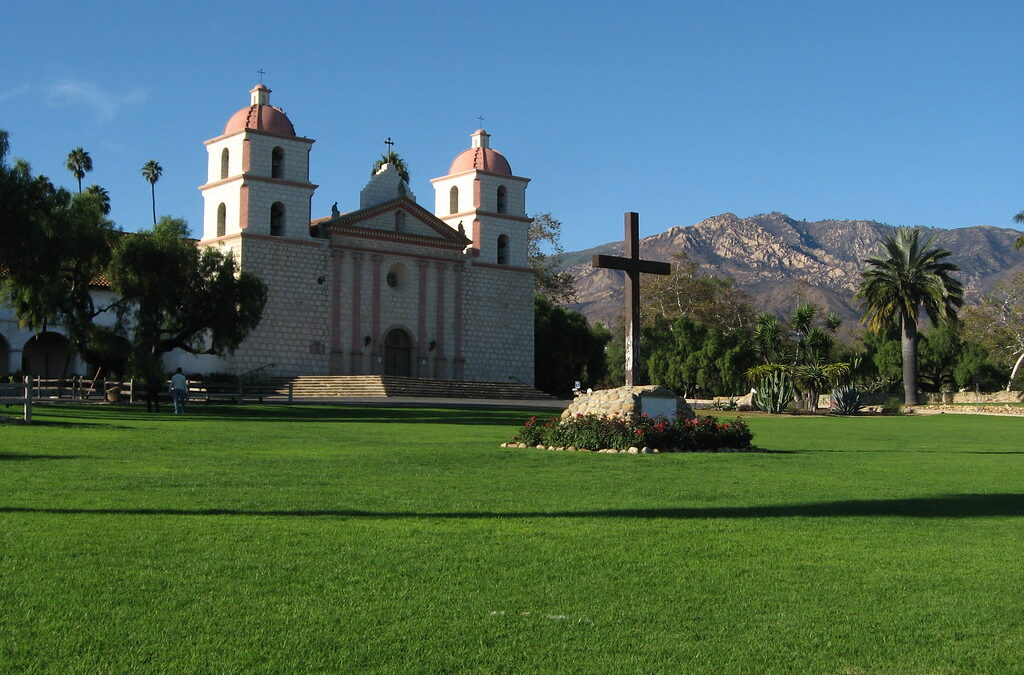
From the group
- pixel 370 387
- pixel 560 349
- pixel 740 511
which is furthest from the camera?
pixel 560 349

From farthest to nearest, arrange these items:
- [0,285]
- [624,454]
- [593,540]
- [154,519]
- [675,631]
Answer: [0,285] < [624,454] < [154,519] < [593,540] < [675,631]

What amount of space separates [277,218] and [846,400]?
25.0 m

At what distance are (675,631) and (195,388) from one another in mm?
33923

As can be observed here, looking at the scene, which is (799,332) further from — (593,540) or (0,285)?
(593,540)

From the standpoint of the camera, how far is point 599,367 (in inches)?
2485

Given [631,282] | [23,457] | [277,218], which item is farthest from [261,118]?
[23,457]

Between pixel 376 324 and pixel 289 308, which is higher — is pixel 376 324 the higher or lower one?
the lower one

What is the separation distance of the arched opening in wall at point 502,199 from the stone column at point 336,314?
9676 millimetres

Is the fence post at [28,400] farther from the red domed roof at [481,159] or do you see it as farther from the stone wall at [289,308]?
the red domed roof at [481,159]

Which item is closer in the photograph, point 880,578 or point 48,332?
point 880,578

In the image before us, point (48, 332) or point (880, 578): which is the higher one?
point (48, 332)

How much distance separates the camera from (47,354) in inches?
1977

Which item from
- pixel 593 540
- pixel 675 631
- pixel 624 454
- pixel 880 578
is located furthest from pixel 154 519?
pixel 624 454

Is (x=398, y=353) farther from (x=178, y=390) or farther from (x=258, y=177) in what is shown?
(x=178, y=390)
